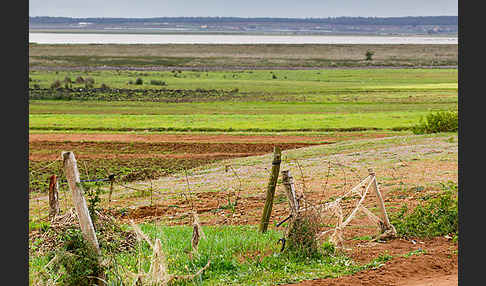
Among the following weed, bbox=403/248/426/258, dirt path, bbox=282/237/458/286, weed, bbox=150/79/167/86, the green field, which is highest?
weed, bbox=150/79/167/86

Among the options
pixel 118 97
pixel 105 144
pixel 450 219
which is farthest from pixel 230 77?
pixel 450 219

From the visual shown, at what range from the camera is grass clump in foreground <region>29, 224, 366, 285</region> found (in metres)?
9.62

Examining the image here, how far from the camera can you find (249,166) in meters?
23.3

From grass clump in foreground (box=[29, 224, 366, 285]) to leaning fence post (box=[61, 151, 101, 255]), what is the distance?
0.48 metres

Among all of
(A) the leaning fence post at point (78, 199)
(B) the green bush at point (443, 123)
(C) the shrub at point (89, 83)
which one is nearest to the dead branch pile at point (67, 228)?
(A) the leaning fence post at point (78, 199)

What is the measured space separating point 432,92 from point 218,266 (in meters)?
55.0

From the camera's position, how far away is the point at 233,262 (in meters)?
10.1

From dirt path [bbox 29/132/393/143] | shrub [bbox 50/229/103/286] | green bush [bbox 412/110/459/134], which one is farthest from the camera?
dirt path [bbox 29/132/393/143]

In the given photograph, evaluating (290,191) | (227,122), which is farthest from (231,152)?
(290,191)

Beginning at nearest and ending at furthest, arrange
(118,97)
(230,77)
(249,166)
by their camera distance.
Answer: (249,166)
(118,97)
(230,77)

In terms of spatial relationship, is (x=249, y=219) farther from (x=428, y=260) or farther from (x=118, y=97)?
(x=118, y=97)

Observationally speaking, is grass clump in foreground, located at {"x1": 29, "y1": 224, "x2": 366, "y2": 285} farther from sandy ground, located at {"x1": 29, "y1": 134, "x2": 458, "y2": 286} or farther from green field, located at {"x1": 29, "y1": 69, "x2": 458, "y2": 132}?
green field, located at {"x1": 29, "y1": 69, "x2": 458, "y2": 132}

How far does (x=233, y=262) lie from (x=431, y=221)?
4.72 meters

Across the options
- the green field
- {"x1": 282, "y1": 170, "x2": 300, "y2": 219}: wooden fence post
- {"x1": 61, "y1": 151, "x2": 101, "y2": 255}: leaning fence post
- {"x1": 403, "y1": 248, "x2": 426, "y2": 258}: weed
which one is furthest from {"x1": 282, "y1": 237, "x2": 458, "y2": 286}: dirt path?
Answer: the green field
